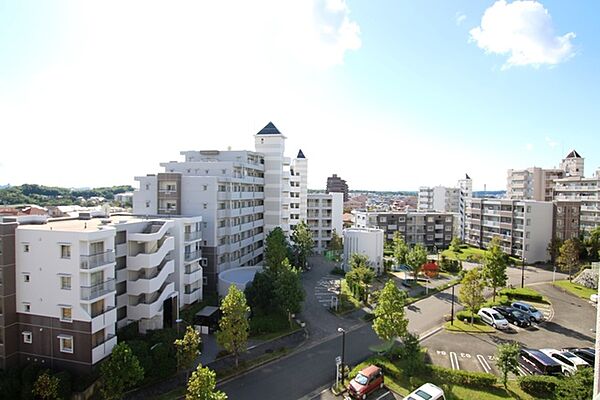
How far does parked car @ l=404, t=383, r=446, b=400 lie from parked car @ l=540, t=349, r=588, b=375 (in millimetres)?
8088

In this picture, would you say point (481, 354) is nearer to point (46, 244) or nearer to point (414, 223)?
point (46, 244)

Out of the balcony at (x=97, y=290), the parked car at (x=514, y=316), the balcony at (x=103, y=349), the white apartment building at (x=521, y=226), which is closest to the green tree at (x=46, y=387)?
the balcony at (x=103, y=349)

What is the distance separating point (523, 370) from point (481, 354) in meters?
2.47

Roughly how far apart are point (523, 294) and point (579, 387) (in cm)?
2152

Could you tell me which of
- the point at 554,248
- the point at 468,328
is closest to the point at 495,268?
the point at 468,328

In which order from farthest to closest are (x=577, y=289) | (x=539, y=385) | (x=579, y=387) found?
(x=577, y=289), (x=539, y=385), (x=579, y=387)

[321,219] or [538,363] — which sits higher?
[321,219]

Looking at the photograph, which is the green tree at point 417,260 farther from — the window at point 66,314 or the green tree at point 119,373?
the window at point 66,314

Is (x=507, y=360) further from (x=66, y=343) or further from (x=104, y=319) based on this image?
(x=66, y=343)

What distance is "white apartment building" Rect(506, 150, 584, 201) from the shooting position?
72750 mm

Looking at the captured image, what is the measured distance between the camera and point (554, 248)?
49.5 metres

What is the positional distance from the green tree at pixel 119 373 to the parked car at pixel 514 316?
2702 cm

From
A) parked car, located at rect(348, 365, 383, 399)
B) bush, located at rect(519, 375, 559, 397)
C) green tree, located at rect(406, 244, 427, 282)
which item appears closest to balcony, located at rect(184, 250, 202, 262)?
parked car, located at rect(348, 365, 383, 399)

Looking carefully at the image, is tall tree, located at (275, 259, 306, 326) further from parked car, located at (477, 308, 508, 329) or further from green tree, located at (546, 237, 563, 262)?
green tree, located at (546, 237, 563, 262)
